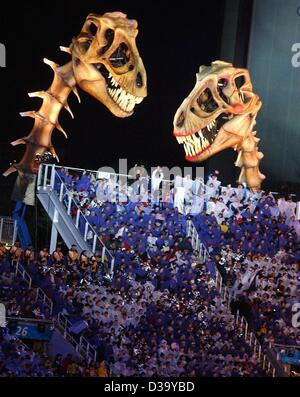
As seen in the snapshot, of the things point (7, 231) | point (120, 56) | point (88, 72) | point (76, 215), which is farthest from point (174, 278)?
point (120, 56)

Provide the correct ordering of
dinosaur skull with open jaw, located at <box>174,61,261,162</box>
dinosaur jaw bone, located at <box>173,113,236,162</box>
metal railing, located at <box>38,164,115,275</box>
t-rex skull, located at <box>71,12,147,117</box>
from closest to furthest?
1. metal railing, located at <box>38,164,115,275</box>
2. t-rex skull, located at <box>71,12,147,117</box>
3. dinosaur skull with open jaw, located at <box>174,61,261,162</box>
4. dinosaur jaw bone, located at <box>173,113,236,162</box>

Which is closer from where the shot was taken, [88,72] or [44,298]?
[44,298]

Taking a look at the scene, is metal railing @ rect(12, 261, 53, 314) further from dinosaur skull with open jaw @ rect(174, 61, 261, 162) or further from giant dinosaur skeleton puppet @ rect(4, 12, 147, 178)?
dinosaur skull with open jaw @ rect(174, 61, 261, 162)

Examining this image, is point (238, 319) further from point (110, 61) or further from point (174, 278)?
point (110, 61)

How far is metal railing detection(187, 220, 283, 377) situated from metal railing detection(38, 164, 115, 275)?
2366 mm

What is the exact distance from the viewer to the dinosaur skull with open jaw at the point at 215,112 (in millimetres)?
27234

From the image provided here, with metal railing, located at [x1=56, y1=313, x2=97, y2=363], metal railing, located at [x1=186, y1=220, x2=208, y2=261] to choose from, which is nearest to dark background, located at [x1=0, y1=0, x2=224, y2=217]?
metal railing, located at [x1=186, y1=220, x2=208, y2=261]

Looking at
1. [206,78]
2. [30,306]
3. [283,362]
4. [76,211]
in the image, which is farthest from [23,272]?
[206,78]

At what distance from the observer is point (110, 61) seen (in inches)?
995

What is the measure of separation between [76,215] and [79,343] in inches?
161

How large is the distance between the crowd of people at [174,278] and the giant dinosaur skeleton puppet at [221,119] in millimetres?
1650

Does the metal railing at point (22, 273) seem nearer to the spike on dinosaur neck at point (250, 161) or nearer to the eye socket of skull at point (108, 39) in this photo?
the eye socket of skull at point (108, 39)

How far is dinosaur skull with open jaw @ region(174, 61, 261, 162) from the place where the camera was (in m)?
27.2

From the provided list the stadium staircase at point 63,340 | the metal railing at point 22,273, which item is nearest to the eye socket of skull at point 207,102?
the metal railing at point 22,273
